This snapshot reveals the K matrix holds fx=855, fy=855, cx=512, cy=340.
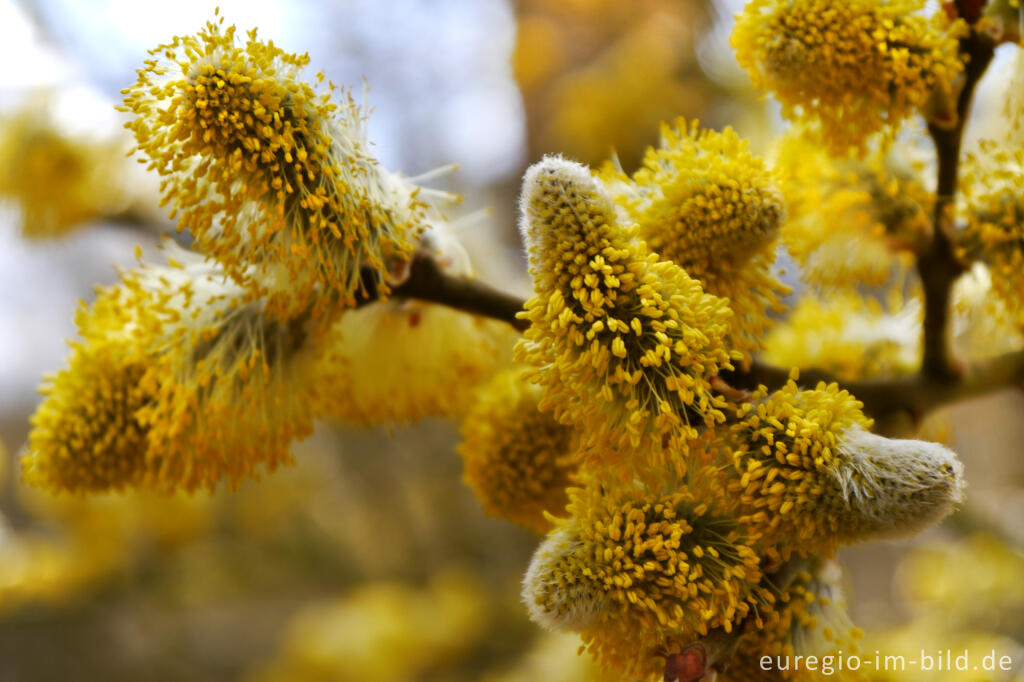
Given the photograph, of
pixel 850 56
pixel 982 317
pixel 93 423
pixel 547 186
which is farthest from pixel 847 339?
pixel 93 423

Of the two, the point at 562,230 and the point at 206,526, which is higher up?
the point at 206,526

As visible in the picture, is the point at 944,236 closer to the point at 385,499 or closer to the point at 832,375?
the point at 832,375

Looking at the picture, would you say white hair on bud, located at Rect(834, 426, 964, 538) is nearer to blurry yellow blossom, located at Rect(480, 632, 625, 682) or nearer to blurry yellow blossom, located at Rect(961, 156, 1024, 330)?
blurry yellow blossom, located at Rect(961, 156, 1024, 330)

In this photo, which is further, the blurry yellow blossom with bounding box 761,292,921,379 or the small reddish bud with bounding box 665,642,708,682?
the blurry yellow blossom with bounding box 761,292,921,379

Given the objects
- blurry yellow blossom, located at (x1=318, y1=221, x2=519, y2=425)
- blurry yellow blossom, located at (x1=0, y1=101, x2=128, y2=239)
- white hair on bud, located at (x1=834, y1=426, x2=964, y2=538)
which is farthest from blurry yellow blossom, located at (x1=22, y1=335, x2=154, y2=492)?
blurry yellow blossom, located at (x1=0, y1=101, x2=128, y2=239)

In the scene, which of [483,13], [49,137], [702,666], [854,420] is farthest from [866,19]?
[483,13]

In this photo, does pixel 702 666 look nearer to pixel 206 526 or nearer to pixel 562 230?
pixel 562 230

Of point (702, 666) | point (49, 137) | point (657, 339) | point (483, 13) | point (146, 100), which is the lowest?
point (702, 666)

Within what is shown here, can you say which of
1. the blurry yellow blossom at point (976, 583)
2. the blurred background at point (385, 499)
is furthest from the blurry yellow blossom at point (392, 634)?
the blurry yellow blossom at point (976, 583)
